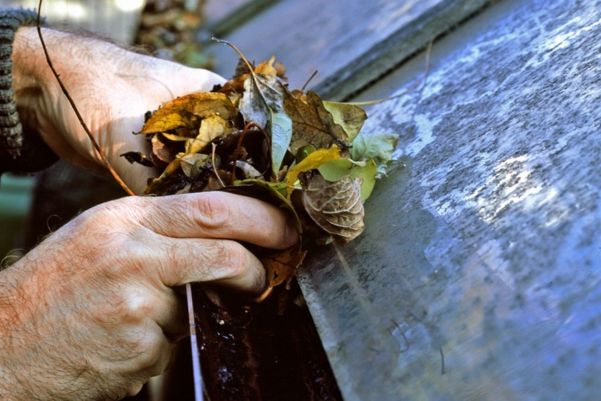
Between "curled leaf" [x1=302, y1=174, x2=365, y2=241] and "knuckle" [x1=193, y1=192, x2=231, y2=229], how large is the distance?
0.14 m

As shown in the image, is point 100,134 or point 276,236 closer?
point 276,236

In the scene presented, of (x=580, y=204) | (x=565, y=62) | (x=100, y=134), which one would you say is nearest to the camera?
(x=580, y=204)

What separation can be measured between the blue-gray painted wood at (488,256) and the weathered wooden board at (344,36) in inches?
21.3

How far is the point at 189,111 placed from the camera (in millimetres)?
1363

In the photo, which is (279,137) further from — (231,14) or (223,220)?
(231,14)

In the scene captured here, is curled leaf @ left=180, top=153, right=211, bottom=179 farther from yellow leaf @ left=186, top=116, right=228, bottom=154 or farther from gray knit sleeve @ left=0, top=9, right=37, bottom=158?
gray knit sleeve @ left=0, top=9, right=37, bottom=158

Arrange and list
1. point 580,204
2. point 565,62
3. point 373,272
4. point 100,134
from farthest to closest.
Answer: point 100,134 < point 565,62 < point 373,272 < point 580,204

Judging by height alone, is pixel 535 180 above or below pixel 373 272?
above

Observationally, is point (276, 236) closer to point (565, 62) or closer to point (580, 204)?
point (580, 204)

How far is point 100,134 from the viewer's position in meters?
1.80

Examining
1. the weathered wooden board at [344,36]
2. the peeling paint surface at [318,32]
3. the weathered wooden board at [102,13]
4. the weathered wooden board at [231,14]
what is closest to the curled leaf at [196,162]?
the weathered wooden board at [344,36]

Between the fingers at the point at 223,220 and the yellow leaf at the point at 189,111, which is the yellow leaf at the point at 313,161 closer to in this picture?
the fingers at the point at 223,220

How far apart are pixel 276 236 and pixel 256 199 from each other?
7 centimetres

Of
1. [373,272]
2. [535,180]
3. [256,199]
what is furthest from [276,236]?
[535,180]
